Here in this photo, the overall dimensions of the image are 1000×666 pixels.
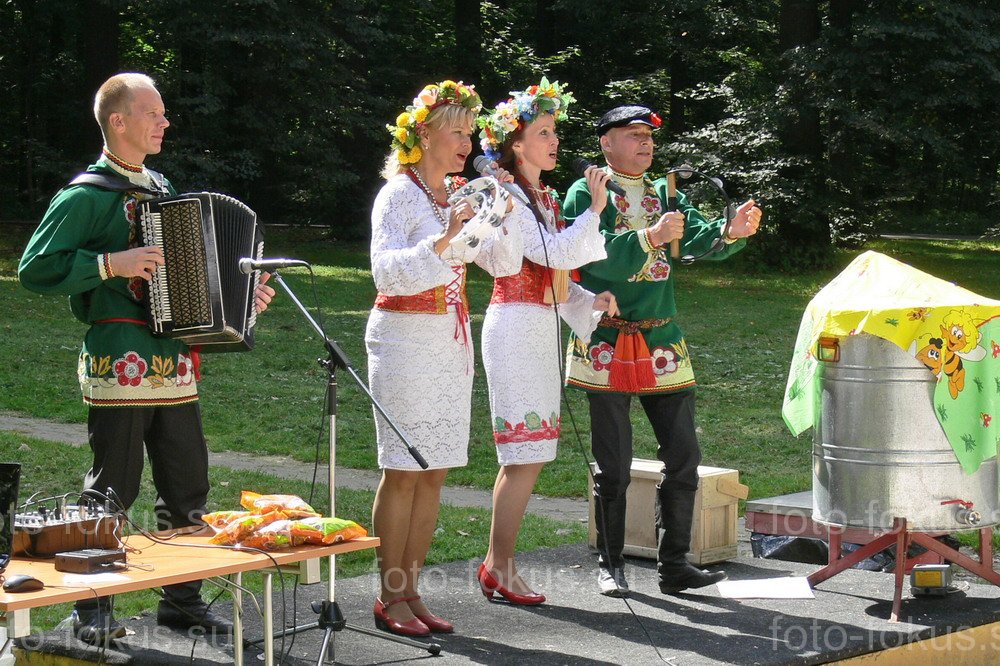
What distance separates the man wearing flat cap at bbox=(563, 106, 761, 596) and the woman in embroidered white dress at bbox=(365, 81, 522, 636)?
800 millimetres

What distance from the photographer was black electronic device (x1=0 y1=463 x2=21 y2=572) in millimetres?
3355

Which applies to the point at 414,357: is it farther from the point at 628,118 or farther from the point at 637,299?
the point at 628,118

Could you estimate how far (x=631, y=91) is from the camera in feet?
76.6

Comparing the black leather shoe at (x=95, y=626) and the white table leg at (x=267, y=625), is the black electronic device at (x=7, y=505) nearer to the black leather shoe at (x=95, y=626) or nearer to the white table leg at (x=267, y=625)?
the white table leg at (x=267, y=625)

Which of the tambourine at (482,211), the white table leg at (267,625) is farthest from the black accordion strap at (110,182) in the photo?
the white table leg at (267,625)

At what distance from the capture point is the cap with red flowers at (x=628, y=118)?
525 cm

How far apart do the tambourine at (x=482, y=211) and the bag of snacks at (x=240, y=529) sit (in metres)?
1.14

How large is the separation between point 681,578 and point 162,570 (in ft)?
8.43

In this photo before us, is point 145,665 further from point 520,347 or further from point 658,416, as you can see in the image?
point 658,416

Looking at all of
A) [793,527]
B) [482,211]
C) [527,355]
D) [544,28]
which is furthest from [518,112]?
[544,28]

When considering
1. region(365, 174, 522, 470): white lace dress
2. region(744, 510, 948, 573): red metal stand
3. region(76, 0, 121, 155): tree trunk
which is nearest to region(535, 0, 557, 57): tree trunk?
region(76, 0, 121, 155): tree trunk

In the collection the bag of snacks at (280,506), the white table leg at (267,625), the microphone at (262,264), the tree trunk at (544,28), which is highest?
the tree trunk at (544,28)

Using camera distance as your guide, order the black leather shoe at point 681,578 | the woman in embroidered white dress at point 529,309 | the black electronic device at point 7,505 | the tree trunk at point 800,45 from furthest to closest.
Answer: the tree trunk at point 800,45 → the black leather shoe at point 681,578 → the woman in embroidered white dress at point 529,309 → the black electronic device at point 7,505

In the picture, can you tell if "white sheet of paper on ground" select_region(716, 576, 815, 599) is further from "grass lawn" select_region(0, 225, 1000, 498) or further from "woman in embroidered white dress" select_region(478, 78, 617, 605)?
"grass lawn" select_region(0, 225, 1000, 498)
